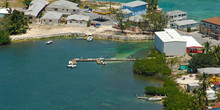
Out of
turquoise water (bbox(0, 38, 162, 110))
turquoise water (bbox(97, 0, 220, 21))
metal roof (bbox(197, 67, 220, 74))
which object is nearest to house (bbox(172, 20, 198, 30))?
turquoise water (bbox(0, 38, 162, 110))

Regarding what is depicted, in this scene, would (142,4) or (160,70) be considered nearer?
(160,70)

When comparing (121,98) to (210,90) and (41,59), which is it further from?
(41,59)

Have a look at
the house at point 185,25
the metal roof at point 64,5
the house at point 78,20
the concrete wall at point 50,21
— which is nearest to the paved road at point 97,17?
the metal roof at point 64,5

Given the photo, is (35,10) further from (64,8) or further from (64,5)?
(64,5)

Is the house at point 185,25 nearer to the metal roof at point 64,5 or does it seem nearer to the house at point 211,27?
the house at point 211,27

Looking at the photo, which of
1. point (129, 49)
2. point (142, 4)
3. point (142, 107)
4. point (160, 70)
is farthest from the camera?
point (142, 4)

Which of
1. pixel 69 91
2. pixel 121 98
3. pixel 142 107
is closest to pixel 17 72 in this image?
pixel 69 91
